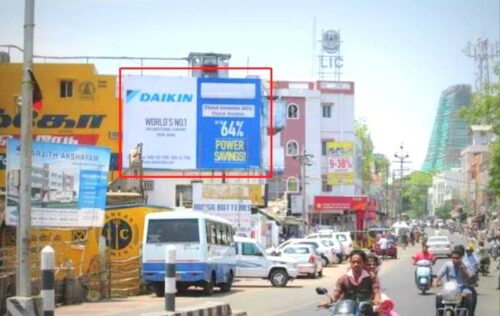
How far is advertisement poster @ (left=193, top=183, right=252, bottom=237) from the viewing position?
41.1 meters

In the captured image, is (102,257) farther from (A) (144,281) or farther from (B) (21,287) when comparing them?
(B) (21,287)

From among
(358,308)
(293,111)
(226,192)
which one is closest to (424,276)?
(358,308)

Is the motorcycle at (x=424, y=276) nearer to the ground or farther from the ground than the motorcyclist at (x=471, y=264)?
nearer to the ground

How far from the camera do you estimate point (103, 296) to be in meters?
25.5

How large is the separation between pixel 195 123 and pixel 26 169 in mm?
31222

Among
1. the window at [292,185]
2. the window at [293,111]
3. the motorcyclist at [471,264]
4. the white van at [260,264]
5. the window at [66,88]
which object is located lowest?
the white van at [260,264]

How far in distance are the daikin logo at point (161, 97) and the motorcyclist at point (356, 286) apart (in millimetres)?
34195

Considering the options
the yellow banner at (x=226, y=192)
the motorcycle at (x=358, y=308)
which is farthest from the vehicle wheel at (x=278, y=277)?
the motorcycle at (x=358, y=308)

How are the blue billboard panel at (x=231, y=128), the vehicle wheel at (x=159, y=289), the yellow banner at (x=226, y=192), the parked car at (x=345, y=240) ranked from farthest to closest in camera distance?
the parked car at (x=345, y=240) → the yellow banner at (x=226, y=192) → the blue billboard panel at (x=231, y=128) → the vehicle wheel at (x=159, y=289)

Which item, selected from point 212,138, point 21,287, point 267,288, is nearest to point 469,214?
point 212,138

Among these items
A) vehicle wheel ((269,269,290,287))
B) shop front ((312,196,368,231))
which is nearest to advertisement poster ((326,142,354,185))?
shop front ((312,196,368,231))

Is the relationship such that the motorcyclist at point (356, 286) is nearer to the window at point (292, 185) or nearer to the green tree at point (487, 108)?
the green tree at point (487, 108)

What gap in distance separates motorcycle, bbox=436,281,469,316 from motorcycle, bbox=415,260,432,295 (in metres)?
11.9

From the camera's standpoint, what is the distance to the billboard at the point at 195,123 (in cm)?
4262
